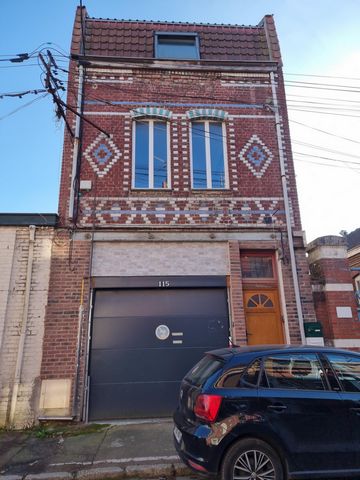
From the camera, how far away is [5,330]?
23.3 ft

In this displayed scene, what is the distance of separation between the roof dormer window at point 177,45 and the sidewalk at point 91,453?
9989 mm

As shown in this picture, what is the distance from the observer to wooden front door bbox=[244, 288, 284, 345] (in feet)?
25.4

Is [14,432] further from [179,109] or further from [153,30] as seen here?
[153,30]

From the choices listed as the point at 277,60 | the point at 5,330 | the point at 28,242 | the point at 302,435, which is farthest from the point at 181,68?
the point at 302,435

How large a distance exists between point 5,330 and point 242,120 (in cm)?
810

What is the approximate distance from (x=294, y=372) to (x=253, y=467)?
1.16 m

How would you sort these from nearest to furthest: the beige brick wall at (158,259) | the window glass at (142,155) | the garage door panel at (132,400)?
1. the garage door panel at (132,400)
2. the beige brick wall at (158,259)
3. the window glass at (142,155)

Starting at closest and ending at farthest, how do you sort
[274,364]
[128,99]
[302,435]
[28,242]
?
[302,435]
[274,364]
[28,242]
[128,99]

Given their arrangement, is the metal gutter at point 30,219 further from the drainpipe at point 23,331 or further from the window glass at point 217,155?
the window glass at point 217,155

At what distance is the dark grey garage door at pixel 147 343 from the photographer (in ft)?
23.2

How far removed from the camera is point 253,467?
362 cm

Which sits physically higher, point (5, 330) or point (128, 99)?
point (128, 99)

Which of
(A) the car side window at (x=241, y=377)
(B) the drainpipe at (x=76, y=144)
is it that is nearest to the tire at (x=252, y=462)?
(A) the car side window at (x=241, y=377)

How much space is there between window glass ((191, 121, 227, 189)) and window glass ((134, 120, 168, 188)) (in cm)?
82
